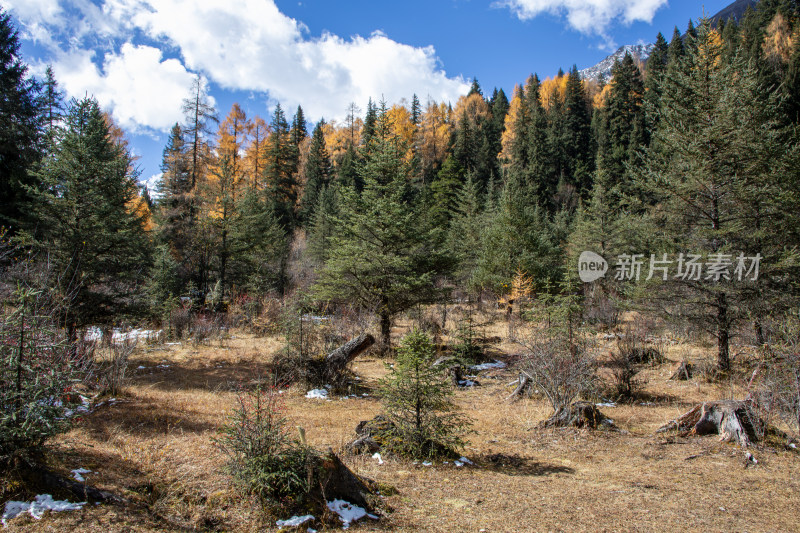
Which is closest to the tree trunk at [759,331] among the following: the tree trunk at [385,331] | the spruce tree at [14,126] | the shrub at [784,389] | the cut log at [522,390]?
the shrub at [784,389]

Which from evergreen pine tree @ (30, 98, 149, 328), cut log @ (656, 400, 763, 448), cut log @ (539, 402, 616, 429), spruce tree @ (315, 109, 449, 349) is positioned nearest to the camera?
cut log @ (656, 400, 763, 448)

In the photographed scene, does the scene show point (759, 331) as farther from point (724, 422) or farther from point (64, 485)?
point (64, 485)

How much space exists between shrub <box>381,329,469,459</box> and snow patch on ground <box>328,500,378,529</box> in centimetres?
181

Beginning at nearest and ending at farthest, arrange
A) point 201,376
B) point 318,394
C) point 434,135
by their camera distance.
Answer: point 318,394 < point 201,376 < point 434,135

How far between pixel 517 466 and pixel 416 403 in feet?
6.17

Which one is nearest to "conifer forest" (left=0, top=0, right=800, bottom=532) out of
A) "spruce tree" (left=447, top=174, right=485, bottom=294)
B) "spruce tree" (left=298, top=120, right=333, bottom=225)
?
"spruce tree" (left=447, top=174, right=485, bottom=294)

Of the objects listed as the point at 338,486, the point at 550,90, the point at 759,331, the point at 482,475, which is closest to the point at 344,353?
the point at 482,475

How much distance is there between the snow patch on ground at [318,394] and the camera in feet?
32.9

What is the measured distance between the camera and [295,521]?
11.8 feet

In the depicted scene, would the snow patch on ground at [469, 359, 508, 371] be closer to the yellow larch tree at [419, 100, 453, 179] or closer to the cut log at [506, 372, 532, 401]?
the cut log at [506, 372, 532, 401]

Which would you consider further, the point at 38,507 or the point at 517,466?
the point at 517,466

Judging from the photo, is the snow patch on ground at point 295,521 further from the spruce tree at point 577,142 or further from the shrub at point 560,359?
the spruce tree at point 577,142

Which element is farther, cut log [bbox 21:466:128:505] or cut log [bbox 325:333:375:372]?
cut log [bbox 325:333:375:372]

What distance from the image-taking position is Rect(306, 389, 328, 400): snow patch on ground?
32.9 ft
